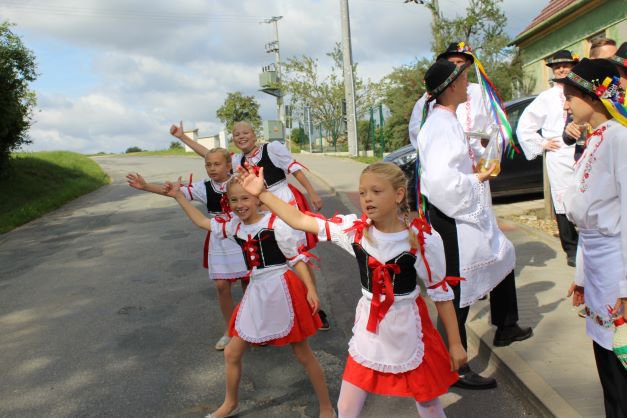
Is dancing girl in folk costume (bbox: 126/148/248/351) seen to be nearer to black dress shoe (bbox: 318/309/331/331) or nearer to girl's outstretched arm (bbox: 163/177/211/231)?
girl's outstretched arm (bbox: 163/177/211/231)

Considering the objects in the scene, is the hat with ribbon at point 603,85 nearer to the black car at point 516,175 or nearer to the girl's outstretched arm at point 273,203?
the girl's outstretched arm at point 273,203

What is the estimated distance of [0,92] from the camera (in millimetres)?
13984

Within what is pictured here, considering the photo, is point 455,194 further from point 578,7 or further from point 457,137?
point 578,7

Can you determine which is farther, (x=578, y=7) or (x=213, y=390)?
(x=578, y=7)

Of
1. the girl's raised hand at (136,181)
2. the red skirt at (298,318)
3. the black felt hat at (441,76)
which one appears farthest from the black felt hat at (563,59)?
the girl's raised hand at (136,181)

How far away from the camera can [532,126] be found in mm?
5672

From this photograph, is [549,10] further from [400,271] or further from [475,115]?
[400,271]

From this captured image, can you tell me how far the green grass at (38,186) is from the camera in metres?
13.9

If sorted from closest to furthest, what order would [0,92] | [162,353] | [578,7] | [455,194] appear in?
[455,194] < [162,353] < [0,92] < [578,7]

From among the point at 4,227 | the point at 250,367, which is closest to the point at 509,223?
the point at 250,367

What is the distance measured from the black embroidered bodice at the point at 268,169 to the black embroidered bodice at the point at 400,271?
8.78ft

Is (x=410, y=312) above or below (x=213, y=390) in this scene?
above

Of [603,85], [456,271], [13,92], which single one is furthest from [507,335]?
[13,92]

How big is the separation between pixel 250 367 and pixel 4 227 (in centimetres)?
1008
